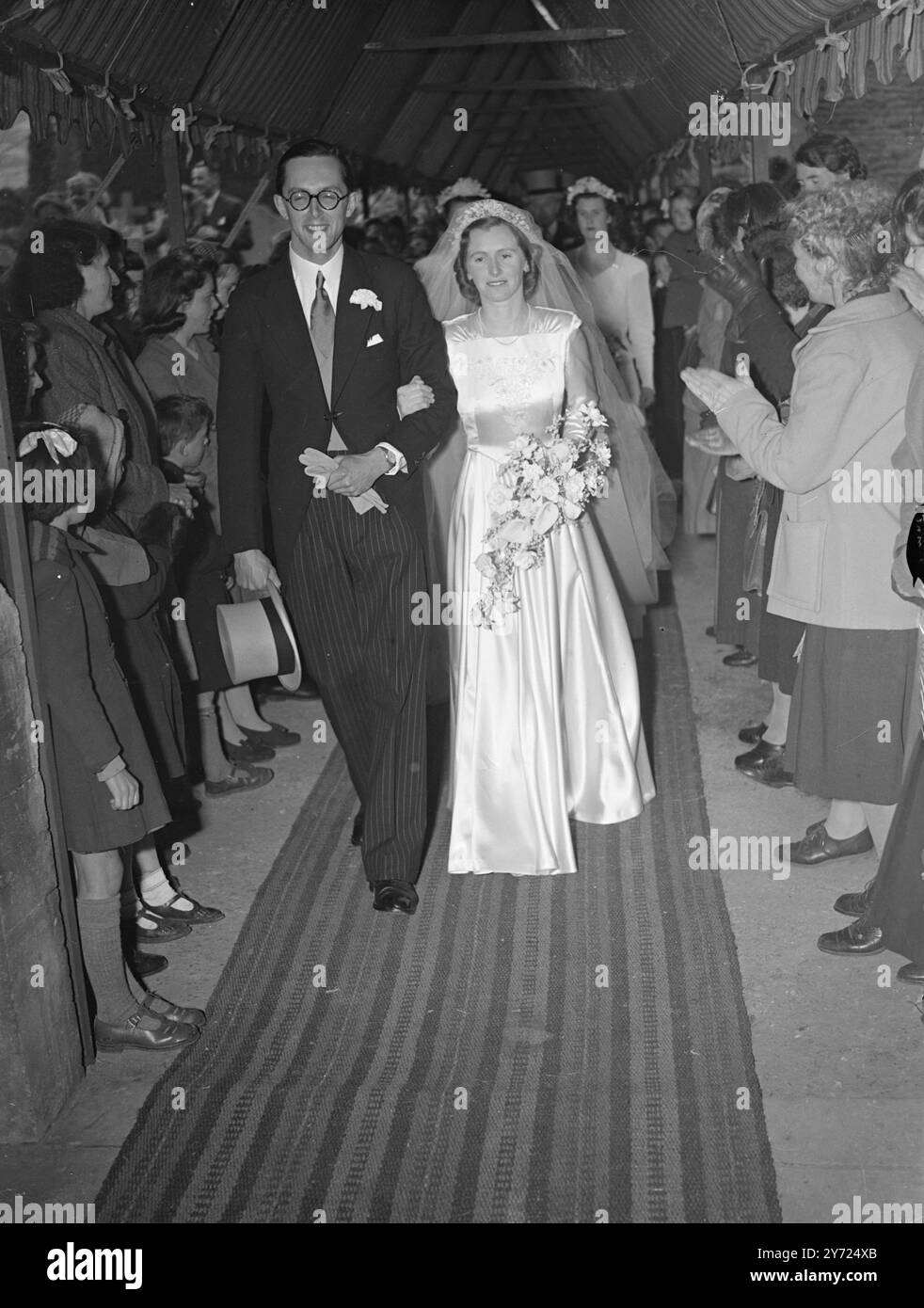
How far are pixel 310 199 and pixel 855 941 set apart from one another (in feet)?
8.92

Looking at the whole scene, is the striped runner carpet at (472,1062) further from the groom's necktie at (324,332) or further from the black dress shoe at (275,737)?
the groom's necktie at (324,332)

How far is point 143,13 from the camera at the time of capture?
5195 millimetres

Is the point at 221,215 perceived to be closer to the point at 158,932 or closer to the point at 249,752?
the point at 249,752

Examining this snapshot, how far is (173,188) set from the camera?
6.79m

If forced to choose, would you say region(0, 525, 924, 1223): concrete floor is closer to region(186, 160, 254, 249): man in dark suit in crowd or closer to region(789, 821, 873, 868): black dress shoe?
region(789, 821, 873, 868): black dress shoe

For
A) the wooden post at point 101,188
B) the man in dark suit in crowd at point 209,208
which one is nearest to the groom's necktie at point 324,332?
the wooden post at point 101,188

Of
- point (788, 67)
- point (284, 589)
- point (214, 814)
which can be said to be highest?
point (788, 67)

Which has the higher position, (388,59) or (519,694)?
(388,59)

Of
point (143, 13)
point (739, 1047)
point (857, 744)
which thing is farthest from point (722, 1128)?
point (143, 13)

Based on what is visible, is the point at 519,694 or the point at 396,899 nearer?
the point at 396,899

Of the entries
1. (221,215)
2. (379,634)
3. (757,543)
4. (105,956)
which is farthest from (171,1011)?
(221,215)

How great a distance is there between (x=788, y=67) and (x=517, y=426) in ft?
7.64

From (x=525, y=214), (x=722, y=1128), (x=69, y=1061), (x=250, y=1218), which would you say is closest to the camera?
(x=250, y=1218)

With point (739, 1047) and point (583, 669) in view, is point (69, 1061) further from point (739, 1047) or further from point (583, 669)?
point (583, 669)
